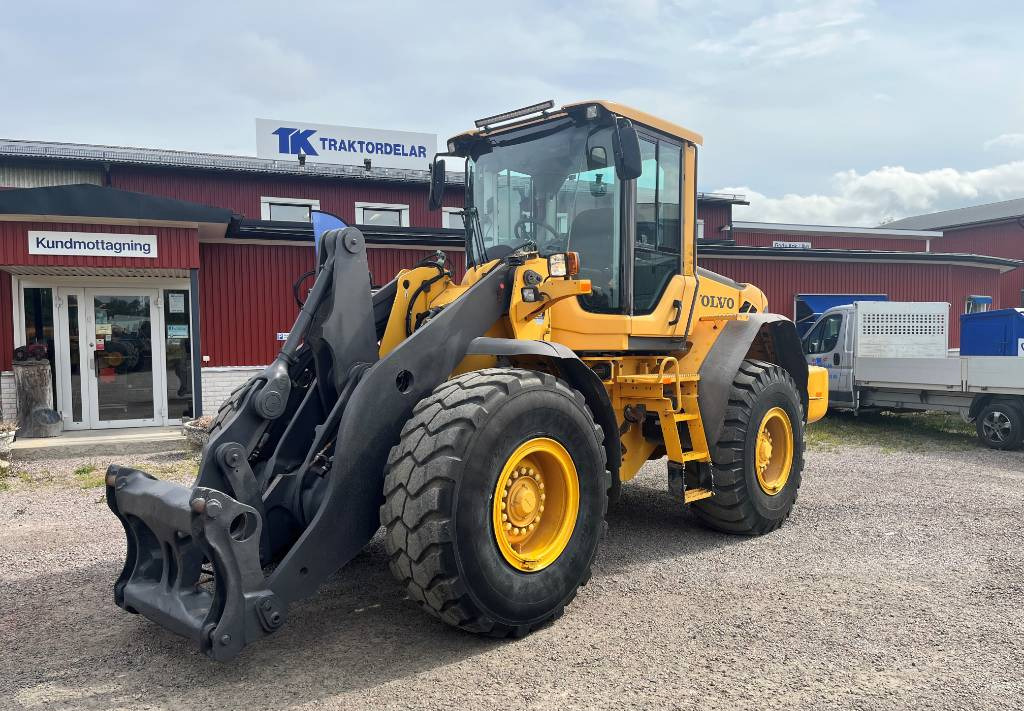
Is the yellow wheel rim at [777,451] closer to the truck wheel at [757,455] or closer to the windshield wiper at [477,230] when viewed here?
the truck wheel at [757,455]

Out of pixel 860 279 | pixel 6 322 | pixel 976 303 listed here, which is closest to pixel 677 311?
pixel 6 322

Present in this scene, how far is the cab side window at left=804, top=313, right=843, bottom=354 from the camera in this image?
1274 centimetres

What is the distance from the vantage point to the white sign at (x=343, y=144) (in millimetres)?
18078

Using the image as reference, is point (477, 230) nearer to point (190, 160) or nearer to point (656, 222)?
point (656, 222)

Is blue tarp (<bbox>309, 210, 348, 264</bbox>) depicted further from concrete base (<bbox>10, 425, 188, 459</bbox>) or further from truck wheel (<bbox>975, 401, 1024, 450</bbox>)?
truck wheel (<bbox>975, 401, 1024, 450</bbox>)

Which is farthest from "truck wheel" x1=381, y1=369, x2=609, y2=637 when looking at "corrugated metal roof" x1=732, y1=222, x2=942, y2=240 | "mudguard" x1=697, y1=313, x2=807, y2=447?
"corrugated metal roof" x1=732, y1=222, x2=942, y2=240

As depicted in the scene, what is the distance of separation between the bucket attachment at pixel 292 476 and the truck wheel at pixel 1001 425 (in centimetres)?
848

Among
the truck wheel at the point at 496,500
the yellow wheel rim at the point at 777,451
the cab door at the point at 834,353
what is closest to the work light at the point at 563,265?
the truck wheel at the point at 496,500

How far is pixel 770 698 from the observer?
3305 mm

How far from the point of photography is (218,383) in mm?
12547

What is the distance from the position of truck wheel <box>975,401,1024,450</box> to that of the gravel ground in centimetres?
453

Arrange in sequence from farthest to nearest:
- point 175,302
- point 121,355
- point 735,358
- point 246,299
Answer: point 246,299 < point 175,302 < point 121,355 < point 735,358

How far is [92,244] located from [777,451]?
9.39 m

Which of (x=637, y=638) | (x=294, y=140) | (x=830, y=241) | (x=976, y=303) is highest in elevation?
(x=294, y=140)
